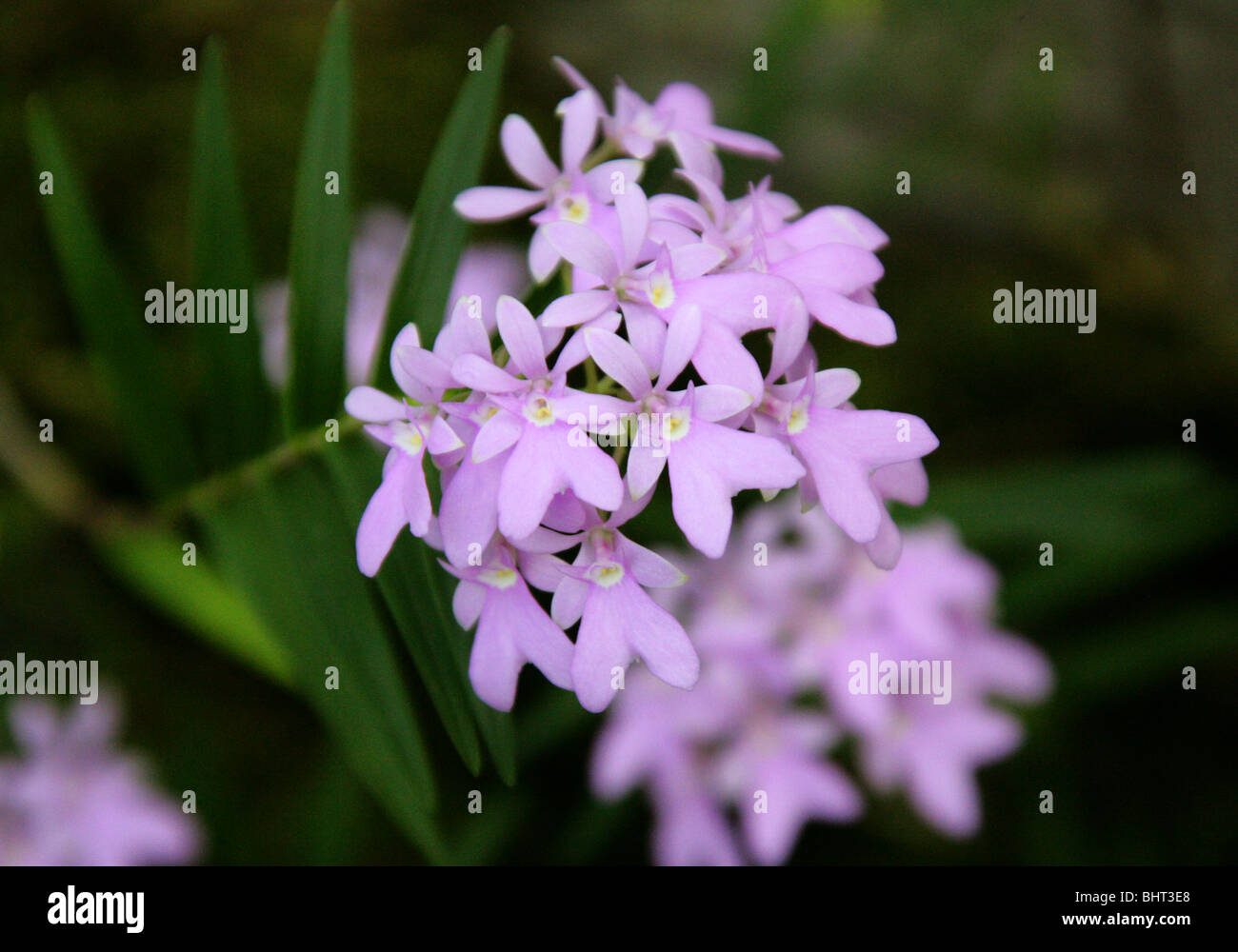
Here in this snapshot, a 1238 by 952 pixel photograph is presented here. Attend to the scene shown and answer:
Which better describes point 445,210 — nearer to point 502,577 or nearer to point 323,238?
point 323,238

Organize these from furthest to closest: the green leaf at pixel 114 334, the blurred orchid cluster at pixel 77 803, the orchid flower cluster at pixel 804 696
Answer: the blurred orchid cluster at pixel 77 803 < the orchid flower cluster at pixel 804 696 < the green leaf at pixel 114 334

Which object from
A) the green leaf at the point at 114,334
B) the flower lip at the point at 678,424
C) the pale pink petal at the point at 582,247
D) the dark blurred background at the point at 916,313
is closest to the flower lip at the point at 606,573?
the flower lip at the point at 678,424

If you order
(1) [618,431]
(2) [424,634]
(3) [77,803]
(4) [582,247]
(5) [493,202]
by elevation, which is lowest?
(3) [77,803]

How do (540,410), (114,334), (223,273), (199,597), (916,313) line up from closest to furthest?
(540,410), (223,273), (114,334), (199,597), (916,313)

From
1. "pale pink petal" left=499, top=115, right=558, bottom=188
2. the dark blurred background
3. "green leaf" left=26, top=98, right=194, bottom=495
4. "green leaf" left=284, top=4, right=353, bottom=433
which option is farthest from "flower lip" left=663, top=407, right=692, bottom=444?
the dark blurred background

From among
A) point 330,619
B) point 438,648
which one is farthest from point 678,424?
point 330,619

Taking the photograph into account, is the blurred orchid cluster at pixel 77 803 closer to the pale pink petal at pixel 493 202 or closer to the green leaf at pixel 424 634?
the green leaf at pixel 424 634
